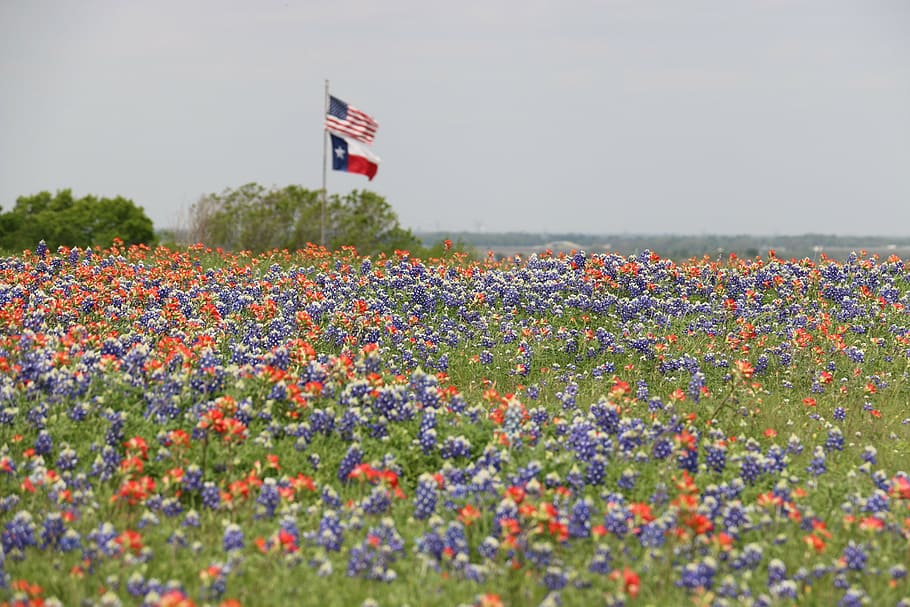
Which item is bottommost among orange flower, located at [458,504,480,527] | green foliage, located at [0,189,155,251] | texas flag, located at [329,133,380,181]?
orange flower, located at [458,504,480,527]

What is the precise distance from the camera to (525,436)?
7.27 metres

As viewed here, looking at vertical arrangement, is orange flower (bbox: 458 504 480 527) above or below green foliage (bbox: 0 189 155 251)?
below

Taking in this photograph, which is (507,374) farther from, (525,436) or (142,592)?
(142,592)

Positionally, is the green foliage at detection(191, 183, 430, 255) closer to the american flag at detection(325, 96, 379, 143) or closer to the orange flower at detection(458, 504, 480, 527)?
the american flag at detection(325, 96, 379, 143)

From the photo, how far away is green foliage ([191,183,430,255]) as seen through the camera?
4947cm

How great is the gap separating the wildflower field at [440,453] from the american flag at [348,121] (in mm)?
16471

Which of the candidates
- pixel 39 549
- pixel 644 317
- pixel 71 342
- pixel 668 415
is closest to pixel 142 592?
pixel 39 549

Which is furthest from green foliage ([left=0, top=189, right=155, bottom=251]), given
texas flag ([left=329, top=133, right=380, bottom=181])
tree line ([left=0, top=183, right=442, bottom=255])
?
texas flag ([left=329, top=133, right=380, bottom=181])

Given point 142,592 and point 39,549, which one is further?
point 39,549

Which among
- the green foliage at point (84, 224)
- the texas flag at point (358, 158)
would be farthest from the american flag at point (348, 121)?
the green foliage at point (84, 224)

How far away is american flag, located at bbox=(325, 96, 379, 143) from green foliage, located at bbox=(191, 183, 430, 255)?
20.2 meters

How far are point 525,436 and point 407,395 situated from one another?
1113 mm

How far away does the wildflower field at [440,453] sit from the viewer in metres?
5.57

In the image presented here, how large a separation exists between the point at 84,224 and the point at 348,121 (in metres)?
29.4
